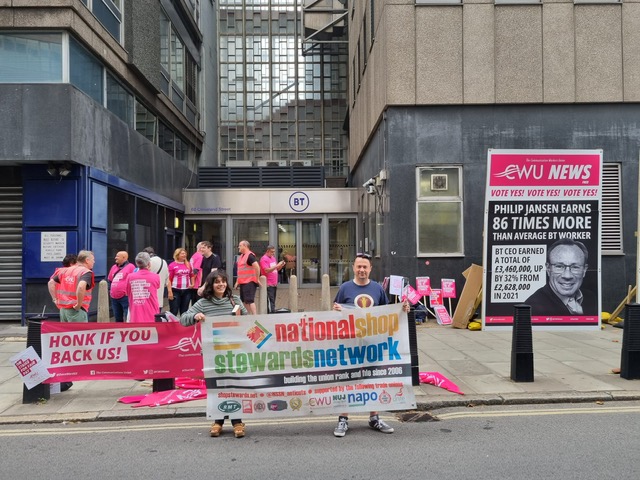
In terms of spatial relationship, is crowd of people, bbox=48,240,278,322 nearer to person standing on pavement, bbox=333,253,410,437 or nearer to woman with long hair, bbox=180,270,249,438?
woman with long hair, bbox=180,270,249,438

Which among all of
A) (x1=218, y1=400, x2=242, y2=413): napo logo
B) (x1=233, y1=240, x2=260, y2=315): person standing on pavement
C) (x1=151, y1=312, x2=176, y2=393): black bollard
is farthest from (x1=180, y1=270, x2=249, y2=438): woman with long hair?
(x1=233, y1=240, x2=260, y2=315): person standing on pavement

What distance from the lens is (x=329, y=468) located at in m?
4.61

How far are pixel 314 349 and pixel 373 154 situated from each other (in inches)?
436

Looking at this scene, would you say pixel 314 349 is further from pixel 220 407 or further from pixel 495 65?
pixel 495 65

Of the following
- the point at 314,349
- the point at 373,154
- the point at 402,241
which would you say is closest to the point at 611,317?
the point at 402,241

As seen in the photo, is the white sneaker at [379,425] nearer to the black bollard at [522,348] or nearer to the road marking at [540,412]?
the road marking at [540,412]

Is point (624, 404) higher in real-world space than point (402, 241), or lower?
lower

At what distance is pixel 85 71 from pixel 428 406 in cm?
1057

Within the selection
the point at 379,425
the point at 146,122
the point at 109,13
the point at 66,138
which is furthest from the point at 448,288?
the point at 109,13

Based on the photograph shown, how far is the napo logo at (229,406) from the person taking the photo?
5.47 m

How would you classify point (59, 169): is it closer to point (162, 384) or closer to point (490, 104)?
point (162, 384)

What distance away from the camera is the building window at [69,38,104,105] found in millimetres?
11745

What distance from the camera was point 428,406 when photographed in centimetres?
642

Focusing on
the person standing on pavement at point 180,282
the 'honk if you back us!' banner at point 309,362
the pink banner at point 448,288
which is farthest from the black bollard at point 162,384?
the pink banner at point 448,288
